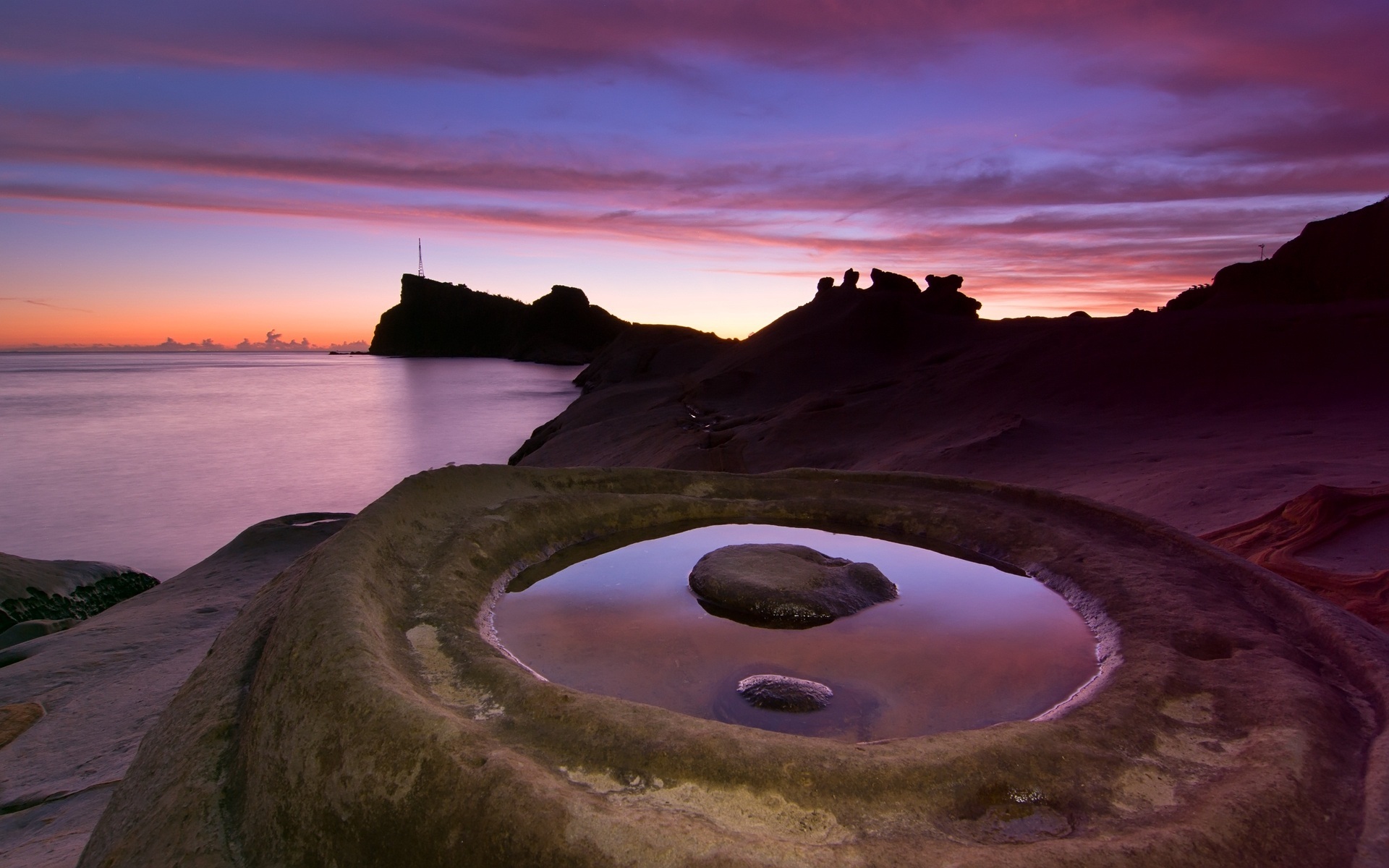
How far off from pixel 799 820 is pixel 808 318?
19.5m

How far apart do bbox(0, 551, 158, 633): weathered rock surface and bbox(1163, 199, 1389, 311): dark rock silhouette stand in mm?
16447

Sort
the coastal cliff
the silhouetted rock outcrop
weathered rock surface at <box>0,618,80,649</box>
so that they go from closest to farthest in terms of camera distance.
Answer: weathered rock surface at <box>0,618,80,649</box> → the coastal cliff → the silhouetted rock outcrop

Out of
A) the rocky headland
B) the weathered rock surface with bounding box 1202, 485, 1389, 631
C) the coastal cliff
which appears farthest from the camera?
the rocky headland

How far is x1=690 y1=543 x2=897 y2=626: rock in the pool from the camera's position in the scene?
130 inches

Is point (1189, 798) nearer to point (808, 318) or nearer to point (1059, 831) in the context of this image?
point (1059, 831)

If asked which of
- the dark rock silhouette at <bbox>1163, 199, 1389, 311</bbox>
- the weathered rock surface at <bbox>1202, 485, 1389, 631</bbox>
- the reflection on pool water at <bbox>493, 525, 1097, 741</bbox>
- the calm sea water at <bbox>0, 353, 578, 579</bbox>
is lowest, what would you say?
the calm sea water at <bbox>0, 353, 578, 579</bbox>

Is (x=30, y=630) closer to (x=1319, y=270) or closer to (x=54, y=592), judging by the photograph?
(x=54, y=592)

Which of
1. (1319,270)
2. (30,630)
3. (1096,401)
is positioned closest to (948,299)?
(1319,270)

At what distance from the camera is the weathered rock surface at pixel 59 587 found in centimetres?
550

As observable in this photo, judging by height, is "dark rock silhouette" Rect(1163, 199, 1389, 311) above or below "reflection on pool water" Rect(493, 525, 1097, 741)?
above

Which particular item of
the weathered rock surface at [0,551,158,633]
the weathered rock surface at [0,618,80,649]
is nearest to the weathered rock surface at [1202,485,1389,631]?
the weathered rock surface at [0,618,80,649]

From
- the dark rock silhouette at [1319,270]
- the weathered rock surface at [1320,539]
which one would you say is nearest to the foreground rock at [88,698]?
the weathered rock surface at [1320,539]

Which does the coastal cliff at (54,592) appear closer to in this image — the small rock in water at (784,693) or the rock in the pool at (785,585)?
the rock in the pool at (785,585)

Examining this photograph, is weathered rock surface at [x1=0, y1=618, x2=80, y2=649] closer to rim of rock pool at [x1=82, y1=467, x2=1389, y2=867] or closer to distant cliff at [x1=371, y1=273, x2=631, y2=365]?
rim of rock pool at [x1=82, y1=467, x2=1389, y2=867]
